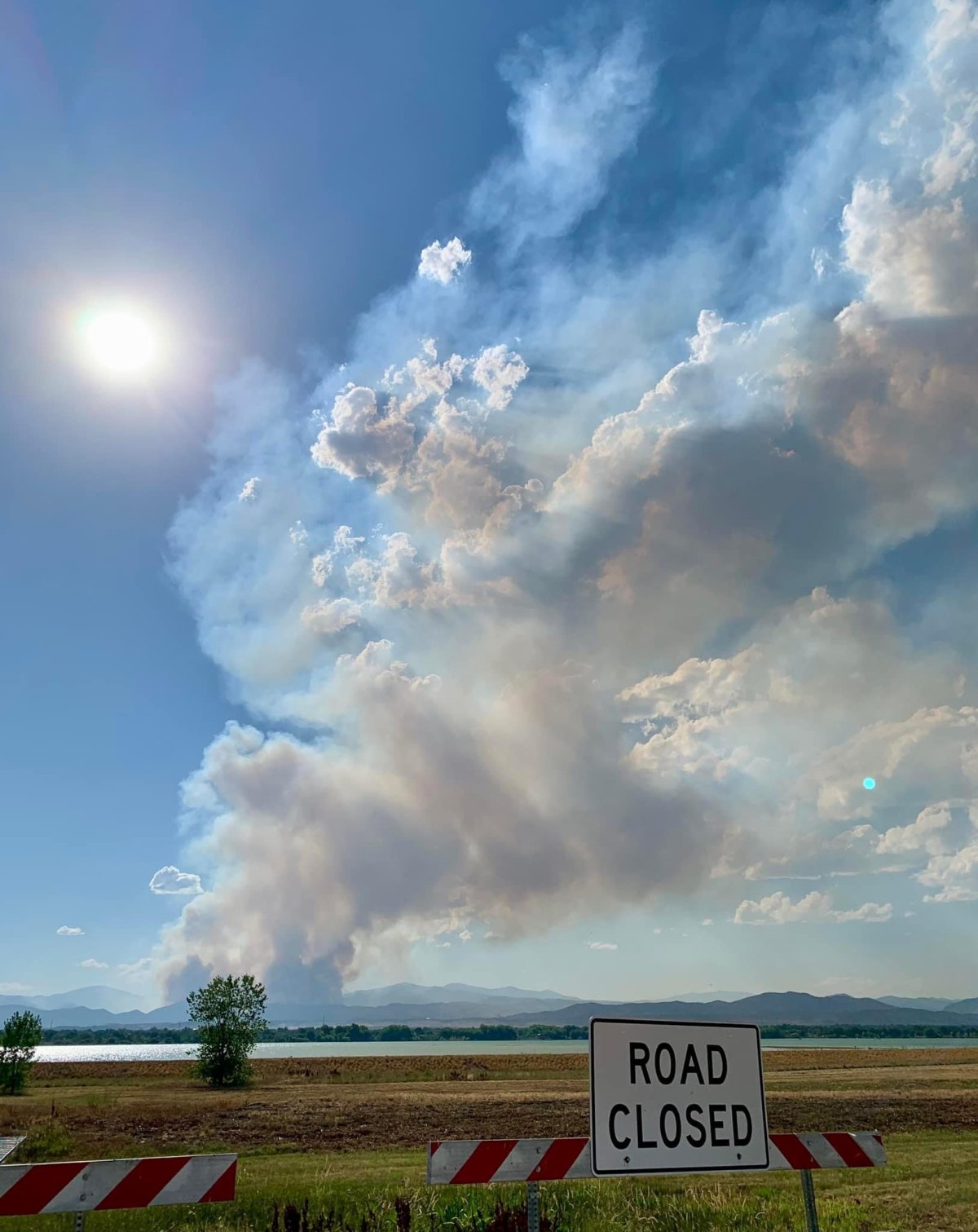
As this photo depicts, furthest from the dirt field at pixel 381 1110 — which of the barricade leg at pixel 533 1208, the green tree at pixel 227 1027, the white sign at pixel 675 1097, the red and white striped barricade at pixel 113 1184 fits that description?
the white sign at pixel 675 1097

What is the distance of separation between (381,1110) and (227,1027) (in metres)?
36.4

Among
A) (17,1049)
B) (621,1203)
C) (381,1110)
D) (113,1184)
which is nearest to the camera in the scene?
(113,1184)

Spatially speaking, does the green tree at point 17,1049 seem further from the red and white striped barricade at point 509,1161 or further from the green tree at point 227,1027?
the red and white striped barricade at point 509,1161

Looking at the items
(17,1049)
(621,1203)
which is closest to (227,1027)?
(17,1049)

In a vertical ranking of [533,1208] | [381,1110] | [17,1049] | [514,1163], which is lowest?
[17,1049]

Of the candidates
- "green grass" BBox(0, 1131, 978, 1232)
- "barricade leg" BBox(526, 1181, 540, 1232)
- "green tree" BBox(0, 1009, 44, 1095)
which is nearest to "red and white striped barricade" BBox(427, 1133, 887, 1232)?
"barricade leg" BBox(526, 1181, 540, 1232)

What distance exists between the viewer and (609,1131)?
580 centimetres

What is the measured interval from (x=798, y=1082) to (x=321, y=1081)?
33.6m

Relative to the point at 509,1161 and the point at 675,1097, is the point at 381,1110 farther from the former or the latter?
the point at 675,1097

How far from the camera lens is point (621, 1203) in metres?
11.2

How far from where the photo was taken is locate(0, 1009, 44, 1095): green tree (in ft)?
186

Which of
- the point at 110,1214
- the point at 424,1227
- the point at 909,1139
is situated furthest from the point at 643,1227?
the point at 909,1139

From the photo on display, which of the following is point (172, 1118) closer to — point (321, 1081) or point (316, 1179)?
point (316, 1179)

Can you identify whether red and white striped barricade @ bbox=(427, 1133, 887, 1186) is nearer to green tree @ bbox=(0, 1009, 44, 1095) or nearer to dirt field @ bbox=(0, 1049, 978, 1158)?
dirt field @ bbox=(0, 1049, 978, 1158)
